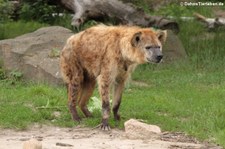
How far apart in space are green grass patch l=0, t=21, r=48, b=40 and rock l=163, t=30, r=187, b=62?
3.56m

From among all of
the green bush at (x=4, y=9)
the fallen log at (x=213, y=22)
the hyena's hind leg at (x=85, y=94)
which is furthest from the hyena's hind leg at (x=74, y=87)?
the fallen log at (x=213, y=22)

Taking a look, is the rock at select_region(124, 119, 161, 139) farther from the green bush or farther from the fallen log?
the fallen log

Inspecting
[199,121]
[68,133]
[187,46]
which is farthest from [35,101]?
[187,46]

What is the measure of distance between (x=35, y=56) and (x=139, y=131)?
4702 millimetres

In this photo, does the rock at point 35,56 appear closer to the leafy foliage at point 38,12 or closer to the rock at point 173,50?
the rock at point 173,50

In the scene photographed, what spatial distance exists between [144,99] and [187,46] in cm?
547

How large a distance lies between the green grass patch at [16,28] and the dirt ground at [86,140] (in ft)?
23.9

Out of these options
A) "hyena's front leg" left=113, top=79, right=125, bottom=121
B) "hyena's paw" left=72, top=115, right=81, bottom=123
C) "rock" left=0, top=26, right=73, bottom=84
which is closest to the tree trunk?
"rock" left=0, top=26, right=73, bottom=84

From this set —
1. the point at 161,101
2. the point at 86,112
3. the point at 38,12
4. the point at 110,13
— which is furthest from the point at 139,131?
the point at 38,12

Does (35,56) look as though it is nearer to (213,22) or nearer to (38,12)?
(38,12)

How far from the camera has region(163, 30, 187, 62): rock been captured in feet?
46.5

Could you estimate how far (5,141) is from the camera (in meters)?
7.52

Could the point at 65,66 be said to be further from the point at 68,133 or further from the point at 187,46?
the point at 187,46

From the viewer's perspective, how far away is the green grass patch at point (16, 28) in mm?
15438
